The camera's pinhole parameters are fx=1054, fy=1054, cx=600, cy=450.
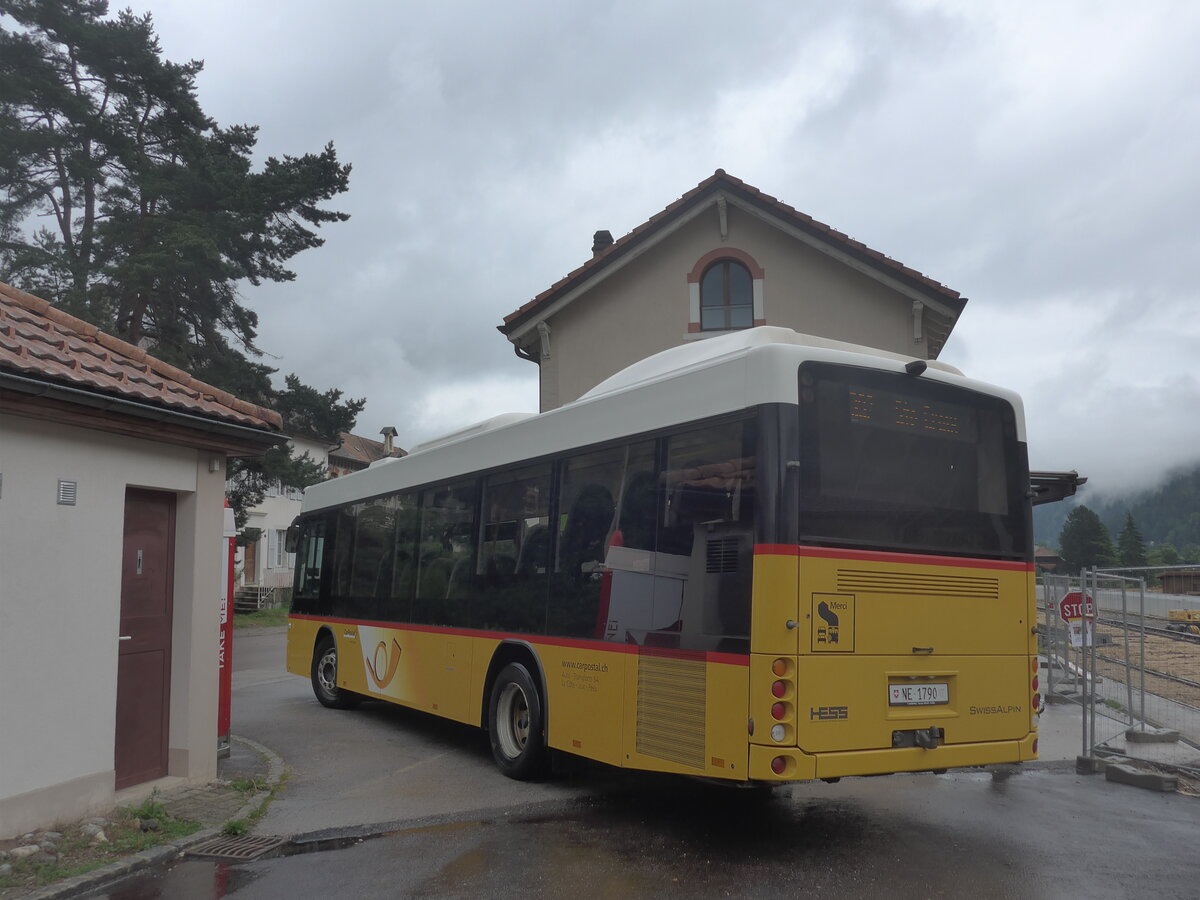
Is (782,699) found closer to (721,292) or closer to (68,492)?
(68,492)

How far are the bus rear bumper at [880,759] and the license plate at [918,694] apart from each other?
0.27m

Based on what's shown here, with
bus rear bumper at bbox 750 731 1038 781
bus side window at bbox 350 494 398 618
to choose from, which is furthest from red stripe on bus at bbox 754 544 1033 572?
bus side window at bbox 350 494 398 618

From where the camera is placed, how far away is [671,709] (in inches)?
266

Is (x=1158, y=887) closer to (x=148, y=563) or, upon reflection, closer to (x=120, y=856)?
(x=120, y=856)

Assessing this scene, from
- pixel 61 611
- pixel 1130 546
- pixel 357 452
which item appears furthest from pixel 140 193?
pixel 1130 546

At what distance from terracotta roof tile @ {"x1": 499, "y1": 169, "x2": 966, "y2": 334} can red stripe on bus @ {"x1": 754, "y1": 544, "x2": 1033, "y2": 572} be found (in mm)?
12814

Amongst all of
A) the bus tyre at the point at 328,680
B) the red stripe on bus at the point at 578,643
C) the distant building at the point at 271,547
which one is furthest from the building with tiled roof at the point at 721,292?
the distant building at the point at 271,547

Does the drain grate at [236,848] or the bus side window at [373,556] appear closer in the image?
the drain grate at [236,848]

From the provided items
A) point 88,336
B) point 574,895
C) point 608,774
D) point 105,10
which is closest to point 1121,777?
point 608,774

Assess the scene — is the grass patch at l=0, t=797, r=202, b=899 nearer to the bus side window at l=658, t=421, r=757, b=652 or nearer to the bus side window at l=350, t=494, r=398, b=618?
the bus side window at l=658, t=421, r=757, b=652

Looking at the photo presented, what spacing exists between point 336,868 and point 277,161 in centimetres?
2338

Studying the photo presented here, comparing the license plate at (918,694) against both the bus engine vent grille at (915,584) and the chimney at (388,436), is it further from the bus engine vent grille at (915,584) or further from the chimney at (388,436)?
the chimney at (388,436)

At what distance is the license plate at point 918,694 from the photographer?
6461mm

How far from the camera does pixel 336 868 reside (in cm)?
634
